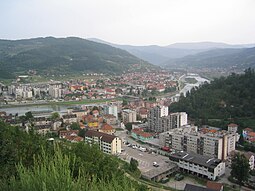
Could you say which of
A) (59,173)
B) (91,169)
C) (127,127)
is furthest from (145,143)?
(59,173)

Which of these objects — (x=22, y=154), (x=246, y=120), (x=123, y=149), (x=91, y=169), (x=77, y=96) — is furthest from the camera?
(x=77, y=96)

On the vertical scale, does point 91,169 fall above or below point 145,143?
above

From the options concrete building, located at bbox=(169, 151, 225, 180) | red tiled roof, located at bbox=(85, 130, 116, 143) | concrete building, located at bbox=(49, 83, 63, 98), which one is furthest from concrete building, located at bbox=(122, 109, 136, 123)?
concrete building, located at bbox=(49, 83, 63, 98)

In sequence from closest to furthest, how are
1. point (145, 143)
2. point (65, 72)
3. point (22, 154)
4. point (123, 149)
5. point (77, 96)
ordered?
point (22, 154), point (123, 149), point (145, 143), point (77, 96), point (65, 72)

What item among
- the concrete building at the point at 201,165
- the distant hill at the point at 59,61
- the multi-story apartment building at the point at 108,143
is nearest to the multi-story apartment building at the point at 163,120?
the multi-story apartment building at the point at 108,143

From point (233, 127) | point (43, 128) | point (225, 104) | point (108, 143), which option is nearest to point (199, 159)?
point (108, 143)

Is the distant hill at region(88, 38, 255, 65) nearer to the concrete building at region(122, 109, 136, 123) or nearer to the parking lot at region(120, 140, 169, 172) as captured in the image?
the concrete building at region(122, 109, 136, 123)

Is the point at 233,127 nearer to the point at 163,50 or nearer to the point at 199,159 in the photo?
the point at 199,159

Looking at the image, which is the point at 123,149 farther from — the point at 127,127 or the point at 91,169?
the point at 91,169
